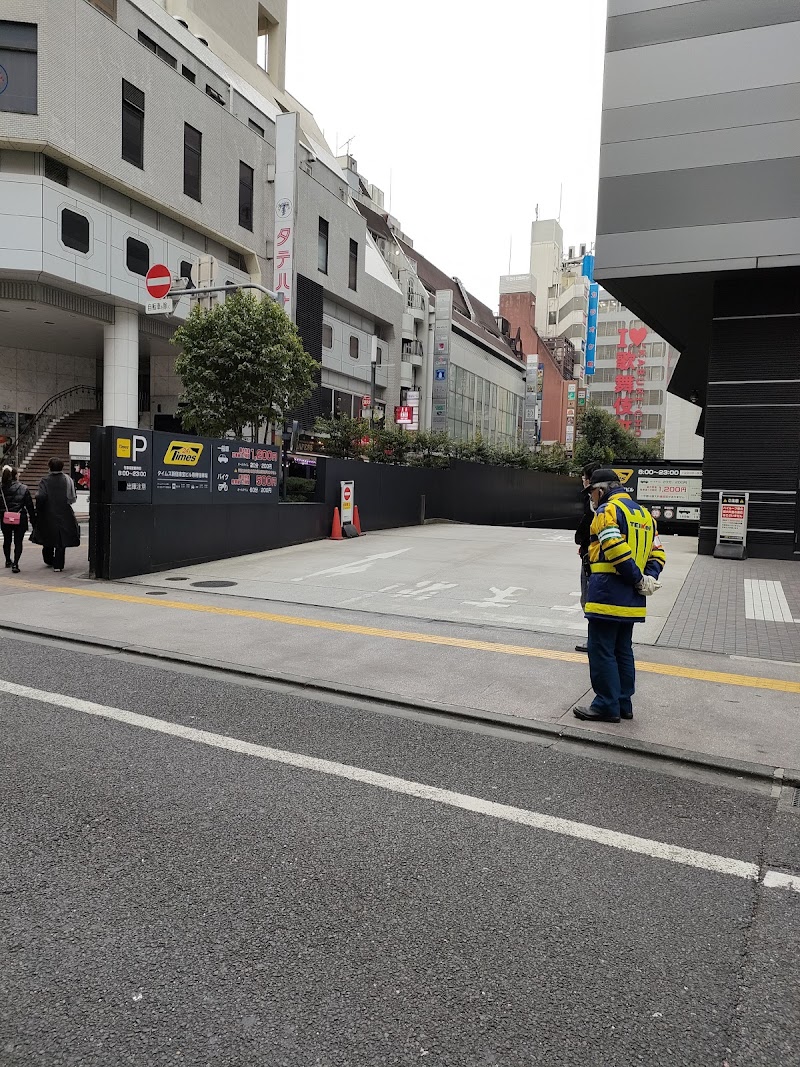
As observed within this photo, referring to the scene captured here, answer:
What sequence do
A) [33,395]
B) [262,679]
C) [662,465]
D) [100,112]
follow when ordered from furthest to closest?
[33,395]
[662,465]
[100,112]
[262,679]

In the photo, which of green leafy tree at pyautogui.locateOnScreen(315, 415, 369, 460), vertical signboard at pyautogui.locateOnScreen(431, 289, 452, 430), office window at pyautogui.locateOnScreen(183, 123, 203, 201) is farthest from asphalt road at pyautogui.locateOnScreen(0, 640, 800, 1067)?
vertical signboard at pyautogui.locateOnScreen(431, 289, 452, 430)

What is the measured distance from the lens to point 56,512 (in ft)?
40.0

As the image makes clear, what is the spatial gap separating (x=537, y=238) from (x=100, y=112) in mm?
91978

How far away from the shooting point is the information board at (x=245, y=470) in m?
13.8

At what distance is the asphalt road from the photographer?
225 cm

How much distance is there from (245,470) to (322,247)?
28392 mm

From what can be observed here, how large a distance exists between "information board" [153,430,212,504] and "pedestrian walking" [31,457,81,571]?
54.5 inches

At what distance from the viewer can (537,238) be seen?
352 ft

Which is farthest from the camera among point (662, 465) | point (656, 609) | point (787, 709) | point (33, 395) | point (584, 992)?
point (33, 395)

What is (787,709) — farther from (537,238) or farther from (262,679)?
(537,238)

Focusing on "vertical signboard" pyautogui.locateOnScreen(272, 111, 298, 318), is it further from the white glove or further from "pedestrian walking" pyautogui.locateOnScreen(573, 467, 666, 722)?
the white glove

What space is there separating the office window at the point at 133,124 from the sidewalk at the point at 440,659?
70.9 ft

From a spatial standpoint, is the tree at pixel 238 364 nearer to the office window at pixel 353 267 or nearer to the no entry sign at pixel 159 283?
the no entry sign at pixel 159 283

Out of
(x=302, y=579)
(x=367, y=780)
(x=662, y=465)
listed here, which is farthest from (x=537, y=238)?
(x=367, y=780)
